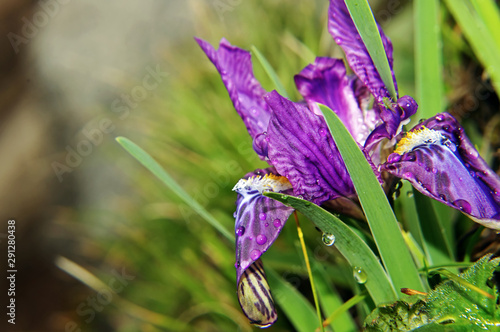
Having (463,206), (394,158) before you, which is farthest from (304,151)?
(463,206)

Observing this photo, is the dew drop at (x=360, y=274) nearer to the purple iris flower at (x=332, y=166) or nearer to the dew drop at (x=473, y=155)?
the purple iris flower at (x=332, y=166)

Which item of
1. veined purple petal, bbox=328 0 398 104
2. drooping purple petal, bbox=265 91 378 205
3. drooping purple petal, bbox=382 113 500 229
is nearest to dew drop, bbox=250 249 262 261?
drooping purple petal, bbox=265 91 378 205

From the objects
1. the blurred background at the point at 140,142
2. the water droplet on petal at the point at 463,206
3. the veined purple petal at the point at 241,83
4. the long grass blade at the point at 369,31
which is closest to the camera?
the water droplet on petal at the point at 463,206

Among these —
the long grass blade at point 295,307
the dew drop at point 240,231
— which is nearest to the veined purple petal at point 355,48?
the dew drop at point 240,231

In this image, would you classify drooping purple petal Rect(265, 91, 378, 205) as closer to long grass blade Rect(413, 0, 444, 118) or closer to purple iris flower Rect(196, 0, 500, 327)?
purple iris flower Rect(196, 0, 500, 327)

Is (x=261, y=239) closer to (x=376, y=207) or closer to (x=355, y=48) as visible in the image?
(x=376, y=207)

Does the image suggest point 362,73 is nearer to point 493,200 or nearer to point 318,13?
point 493,200

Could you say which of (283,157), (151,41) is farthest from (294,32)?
(283,157)
